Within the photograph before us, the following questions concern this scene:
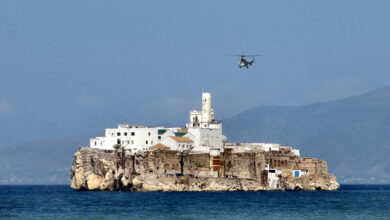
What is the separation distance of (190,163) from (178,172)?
3273mm

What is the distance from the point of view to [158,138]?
13425 cm

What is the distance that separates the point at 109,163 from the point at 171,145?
50.6 feet

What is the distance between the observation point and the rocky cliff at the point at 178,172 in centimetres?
11612

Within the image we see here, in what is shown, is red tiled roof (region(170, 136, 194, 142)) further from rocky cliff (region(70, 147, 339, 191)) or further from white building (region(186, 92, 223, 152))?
rocky cliff (region(70, 147, 339, 191))

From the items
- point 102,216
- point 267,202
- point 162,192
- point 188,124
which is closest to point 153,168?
point 162,192

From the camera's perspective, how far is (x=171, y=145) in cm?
12862

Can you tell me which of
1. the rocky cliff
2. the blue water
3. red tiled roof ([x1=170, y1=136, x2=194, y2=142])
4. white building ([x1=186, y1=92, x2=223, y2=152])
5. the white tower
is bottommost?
the blue water

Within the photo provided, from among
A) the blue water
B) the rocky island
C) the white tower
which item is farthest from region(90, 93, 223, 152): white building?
the blue water

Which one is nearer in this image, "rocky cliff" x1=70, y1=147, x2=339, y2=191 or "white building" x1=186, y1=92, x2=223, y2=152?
"rocky cliff" x1=70, y1=147, x2=339, y2=191

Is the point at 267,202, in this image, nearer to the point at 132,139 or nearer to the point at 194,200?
the point at 194,200

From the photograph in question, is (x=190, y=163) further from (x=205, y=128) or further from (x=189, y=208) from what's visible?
(x=189, y=208)

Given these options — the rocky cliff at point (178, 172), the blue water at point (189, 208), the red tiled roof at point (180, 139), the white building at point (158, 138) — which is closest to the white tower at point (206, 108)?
Result: the white building at point (158, 138)

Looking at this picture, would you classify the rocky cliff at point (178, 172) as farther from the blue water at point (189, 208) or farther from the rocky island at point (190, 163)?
the blue water at point (189, 208)

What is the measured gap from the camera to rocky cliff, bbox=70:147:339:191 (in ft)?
381
